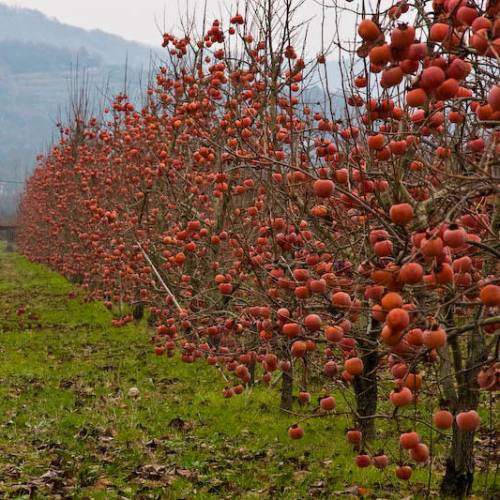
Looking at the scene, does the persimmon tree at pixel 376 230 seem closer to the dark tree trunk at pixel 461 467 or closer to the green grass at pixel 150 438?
the dark tree trunk at pixel 461 467

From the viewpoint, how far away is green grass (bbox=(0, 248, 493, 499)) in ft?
17.7

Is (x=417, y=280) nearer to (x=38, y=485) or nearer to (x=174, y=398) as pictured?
(x=38, y=485)

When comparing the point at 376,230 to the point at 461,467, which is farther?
the point at 461,467

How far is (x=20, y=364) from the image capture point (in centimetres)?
991

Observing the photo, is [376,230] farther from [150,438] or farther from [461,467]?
[150,438]

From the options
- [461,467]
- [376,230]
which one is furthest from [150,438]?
[376,230]

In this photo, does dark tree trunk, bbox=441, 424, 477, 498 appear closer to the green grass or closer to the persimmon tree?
the persimmon tree

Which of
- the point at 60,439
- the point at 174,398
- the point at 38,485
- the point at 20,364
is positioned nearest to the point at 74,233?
the point at 20,364

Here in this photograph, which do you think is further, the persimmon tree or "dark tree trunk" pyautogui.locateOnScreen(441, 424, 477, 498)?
"dark tree trunk" pyautogui.locateOnScreen(441, 424, 477, 498)

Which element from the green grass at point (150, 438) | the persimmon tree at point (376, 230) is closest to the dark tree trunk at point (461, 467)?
the persimmon tree at point (376, 230)

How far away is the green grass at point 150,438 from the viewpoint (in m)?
5.39

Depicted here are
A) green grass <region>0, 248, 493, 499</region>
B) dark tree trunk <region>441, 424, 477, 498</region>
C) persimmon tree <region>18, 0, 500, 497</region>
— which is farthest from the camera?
green grass <region>0, 248, 493, 499</region>

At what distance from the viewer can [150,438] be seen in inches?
266

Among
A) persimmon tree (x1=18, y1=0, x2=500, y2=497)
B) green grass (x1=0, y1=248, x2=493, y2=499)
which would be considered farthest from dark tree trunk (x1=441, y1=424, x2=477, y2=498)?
green grass (x1=0, y1=248, x2=493, y2=499)
